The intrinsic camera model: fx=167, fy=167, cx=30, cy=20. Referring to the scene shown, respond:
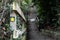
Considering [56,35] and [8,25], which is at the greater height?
[8,25]

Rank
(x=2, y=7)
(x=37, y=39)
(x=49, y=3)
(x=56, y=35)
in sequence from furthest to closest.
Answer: (x=49, y=3) < (x=37, y=39) < (x=56, y=35) < (x=2, y=7)

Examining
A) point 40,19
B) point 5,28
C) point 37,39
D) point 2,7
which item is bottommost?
point 37,39

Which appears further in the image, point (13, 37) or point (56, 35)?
point (56, 35)

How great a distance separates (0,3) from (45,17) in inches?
155

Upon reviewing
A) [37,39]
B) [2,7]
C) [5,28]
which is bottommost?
[37,39]

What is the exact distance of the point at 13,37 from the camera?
3793mm

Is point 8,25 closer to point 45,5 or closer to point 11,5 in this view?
point 11,5

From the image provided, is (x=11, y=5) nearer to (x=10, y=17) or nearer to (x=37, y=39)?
(x=10, y=17)

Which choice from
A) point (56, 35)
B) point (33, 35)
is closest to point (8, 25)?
point (56, 35)

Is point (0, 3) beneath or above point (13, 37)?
above

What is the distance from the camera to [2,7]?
3.62 metres

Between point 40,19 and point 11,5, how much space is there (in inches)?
159

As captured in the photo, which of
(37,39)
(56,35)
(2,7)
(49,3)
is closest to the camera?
(2,7)

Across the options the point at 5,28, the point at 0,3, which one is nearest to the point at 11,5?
the point at 0,3
